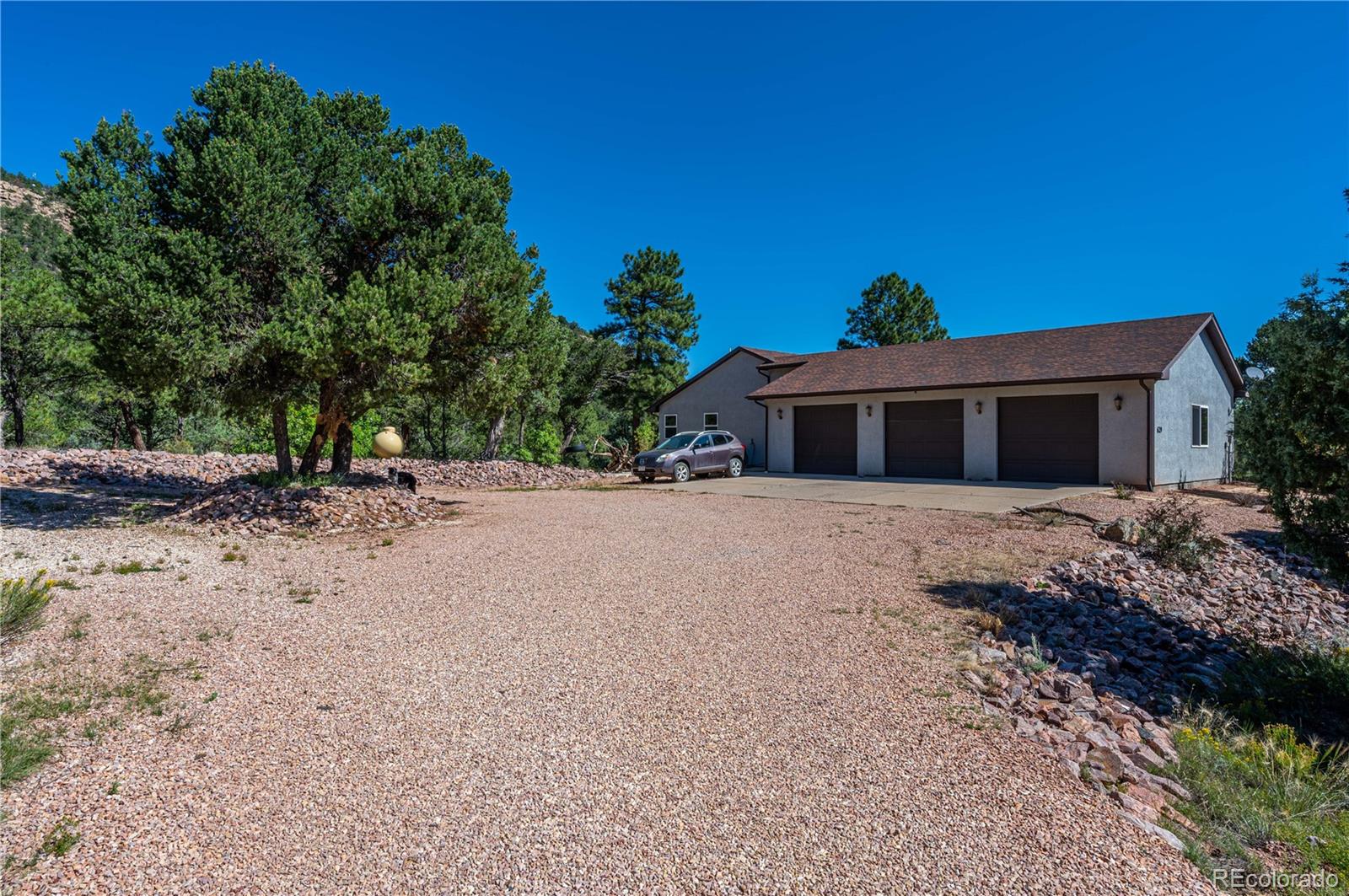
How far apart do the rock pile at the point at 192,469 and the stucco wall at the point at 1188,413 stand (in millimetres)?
14364

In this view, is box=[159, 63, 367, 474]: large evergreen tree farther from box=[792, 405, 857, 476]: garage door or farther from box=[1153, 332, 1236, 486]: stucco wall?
box=[1153, 332, 1236, 486]: stucco wall

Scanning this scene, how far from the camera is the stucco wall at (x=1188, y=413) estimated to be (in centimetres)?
1454

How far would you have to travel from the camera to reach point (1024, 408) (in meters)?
16.2

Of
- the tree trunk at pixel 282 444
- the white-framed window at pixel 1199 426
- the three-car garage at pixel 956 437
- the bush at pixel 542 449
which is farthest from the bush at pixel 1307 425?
the bush at pixel 542 449

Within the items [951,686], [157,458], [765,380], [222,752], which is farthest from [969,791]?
[765,380]

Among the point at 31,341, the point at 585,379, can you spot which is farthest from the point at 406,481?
the point at 585,379

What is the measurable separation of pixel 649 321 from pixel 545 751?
23.5m

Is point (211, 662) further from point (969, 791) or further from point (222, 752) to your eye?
point (969, 791)

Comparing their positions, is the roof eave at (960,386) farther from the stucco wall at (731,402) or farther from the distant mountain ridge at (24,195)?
the distant mountain ridge at (24,195)

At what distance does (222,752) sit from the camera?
9.40 ft

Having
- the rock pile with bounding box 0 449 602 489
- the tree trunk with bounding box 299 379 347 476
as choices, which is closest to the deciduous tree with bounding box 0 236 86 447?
the rock pile with bounding box 0 449 602 489

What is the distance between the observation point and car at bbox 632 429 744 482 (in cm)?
1727

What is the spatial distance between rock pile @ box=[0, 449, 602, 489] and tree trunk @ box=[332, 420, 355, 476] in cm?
62

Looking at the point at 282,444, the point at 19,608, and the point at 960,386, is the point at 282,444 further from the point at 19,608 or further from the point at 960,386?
the point at 960,386
